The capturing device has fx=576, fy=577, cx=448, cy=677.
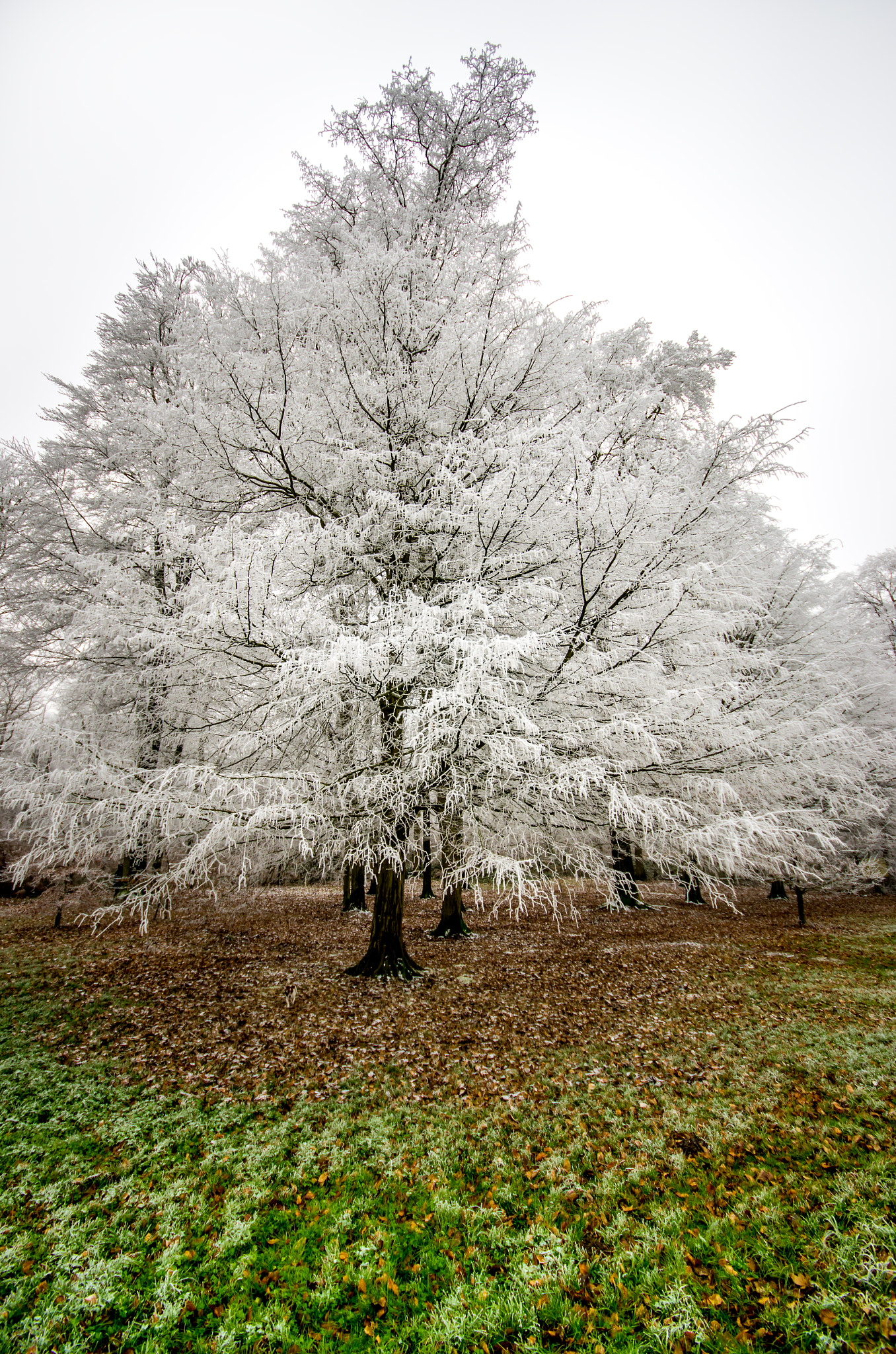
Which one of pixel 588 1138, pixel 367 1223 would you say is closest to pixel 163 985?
pixel 367 1223

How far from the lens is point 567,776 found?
184 inches

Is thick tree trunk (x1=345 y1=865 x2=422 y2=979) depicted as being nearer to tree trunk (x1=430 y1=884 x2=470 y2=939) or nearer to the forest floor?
the forest floor

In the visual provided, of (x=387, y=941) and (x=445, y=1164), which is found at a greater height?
(x=387, y=941)

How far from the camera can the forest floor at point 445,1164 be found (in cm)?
276

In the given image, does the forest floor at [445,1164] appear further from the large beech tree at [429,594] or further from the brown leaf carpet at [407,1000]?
the large beech tree at [429,594]

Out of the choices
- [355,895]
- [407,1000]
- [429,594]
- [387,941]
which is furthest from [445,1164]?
[355,895]

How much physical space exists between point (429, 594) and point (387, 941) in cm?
471

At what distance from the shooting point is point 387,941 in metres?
7.80

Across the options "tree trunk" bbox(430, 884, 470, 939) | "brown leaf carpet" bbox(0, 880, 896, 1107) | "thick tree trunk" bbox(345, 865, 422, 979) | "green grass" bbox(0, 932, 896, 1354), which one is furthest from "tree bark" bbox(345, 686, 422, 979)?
"tree trunk" bbox(430, 884, 470, 939)

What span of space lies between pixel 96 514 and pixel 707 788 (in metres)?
13.6

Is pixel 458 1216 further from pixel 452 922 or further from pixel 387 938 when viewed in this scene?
pixel 452 922

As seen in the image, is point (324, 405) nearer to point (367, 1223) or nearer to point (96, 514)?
point (367, 1223)

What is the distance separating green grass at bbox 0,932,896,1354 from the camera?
2715 mm

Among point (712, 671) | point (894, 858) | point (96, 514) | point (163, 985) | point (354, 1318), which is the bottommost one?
point (354, 1318)
